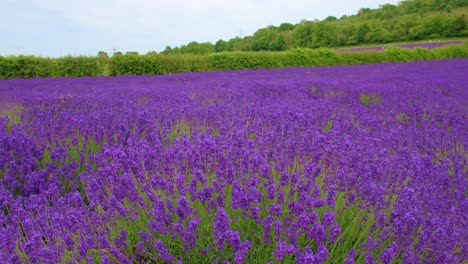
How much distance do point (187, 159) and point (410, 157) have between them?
1605mm

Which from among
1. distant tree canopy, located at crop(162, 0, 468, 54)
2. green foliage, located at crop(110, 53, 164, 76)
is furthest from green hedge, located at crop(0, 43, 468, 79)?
distant tree canopy, located at crop(162, 0, 468, 54)

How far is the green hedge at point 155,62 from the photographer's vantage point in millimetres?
13711

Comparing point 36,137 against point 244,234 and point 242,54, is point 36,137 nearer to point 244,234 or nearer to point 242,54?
point 244,234

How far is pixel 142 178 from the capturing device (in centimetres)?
230

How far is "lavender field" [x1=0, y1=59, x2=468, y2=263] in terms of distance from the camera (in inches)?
67.1

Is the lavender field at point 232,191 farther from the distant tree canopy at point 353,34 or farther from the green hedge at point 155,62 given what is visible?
the distant tree canopy at point 353,34

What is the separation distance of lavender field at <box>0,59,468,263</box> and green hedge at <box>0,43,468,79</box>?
395 inches

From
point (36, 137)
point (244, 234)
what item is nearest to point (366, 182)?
point (244, 234)

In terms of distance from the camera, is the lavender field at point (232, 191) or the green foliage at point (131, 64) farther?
the green foliage at point (131, 64)

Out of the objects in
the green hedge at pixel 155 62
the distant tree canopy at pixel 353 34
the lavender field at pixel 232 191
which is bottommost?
the lavender field at pixel 232 191

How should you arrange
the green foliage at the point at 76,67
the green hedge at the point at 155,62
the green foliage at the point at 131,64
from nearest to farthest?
the green hedge at the point at 155,62
the green foliage at the point at 76,67
the green foliage at the point at 131,64

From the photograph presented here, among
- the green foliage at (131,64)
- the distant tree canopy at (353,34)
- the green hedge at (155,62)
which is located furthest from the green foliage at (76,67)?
the distant tree canopy at (353,34)

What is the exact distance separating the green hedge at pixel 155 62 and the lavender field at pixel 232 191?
10.0 meters

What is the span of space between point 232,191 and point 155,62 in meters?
13.9
